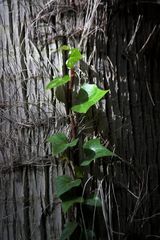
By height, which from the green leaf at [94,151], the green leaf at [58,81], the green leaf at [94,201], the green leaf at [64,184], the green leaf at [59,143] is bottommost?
the green leaf at [94,201]

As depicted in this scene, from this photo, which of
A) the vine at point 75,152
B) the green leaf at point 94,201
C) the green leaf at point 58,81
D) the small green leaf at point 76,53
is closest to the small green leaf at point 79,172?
the vine at point 75,152

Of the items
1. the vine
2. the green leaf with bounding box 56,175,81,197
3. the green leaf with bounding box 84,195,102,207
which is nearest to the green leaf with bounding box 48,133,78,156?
the vine

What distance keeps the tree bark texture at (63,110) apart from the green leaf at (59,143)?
0.22 ft

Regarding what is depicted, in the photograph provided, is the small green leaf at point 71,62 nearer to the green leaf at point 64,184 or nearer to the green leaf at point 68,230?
Result: the green leaf at point 64,184

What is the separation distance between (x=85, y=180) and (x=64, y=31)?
2.12 ft

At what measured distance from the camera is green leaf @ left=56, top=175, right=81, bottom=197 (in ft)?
4.32

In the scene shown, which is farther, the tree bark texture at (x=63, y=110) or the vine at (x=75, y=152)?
the tree bark texture at (x=63, y=110)

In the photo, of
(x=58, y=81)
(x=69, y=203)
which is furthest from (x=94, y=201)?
(x=58, y=81)

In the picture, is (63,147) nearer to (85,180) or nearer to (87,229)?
(85,180)

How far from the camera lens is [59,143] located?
1362mm

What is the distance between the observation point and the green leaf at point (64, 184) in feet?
4.32

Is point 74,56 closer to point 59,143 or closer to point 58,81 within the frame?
point 58,81

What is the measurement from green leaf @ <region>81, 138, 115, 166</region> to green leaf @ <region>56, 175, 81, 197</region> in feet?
0.26

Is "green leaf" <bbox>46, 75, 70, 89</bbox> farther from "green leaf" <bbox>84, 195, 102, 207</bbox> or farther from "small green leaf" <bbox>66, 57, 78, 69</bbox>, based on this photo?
"green leaf" <bbox>84, 195, 102, 207</bbox>
